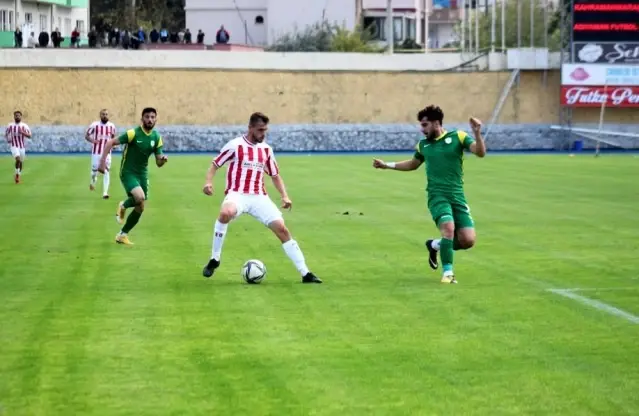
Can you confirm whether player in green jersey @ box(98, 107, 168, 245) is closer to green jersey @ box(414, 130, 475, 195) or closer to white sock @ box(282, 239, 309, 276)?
white sock @ box(282, 239, 309, 276)

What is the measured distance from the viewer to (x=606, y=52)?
56.8 metres

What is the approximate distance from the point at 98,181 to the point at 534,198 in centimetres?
1267

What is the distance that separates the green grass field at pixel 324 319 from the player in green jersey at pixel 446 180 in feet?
1.64

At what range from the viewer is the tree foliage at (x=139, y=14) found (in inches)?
3764

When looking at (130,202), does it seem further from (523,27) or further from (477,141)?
(523,27)

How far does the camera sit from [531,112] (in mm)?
62375

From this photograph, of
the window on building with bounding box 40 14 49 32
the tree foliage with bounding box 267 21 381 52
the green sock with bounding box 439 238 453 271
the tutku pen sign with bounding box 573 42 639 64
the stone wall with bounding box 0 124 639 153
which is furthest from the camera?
the window on building with bounding box 40 14 49 32

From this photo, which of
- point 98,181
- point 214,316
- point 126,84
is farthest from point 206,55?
point 214,316

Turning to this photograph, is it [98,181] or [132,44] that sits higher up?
[132,44]

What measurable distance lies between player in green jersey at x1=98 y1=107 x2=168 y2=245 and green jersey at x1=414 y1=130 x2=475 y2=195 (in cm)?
599

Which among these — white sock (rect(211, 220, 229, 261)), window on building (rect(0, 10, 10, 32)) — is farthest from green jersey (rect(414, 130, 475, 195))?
window on building (rect(0, 10, 10, 32))

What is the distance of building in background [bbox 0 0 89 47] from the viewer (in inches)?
3007

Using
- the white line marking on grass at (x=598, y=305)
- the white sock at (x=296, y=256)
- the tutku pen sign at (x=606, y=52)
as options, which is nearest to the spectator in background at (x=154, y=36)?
the tutku pen sign at (x=606, y=52)

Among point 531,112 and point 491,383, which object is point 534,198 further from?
point 531,112
